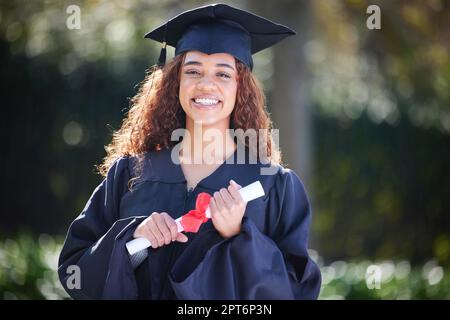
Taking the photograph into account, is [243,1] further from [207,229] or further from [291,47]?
[207,229]

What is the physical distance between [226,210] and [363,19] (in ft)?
18.1

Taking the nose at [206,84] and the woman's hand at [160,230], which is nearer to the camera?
the woman's hand at [160,230]

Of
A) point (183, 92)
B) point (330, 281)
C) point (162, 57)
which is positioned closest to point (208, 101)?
point (183, 92)

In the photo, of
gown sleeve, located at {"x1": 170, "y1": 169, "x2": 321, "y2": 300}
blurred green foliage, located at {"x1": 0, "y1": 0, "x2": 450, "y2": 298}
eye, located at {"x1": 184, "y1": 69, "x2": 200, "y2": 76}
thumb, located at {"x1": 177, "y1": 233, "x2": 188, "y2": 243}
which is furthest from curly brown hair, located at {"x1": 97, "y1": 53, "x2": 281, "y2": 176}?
blurred green foliage, located at {"x1": 0, "y1": 0, "x2": 450, "y2": 298}

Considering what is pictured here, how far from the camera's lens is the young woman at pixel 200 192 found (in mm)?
2584

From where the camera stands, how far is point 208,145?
9.46 feet

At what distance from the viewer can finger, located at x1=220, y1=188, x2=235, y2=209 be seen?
2.53 metres

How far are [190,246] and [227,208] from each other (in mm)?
254

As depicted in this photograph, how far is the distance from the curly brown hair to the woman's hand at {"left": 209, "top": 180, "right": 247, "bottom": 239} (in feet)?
1.30

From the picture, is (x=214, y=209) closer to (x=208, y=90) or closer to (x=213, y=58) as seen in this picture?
(x=208, y=90)

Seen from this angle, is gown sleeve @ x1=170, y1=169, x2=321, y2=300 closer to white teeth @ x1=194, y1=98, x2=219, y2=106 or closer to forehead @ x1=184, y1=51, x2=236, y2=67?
white teeth @ x1=194, y1=98, x2=219, y2=106

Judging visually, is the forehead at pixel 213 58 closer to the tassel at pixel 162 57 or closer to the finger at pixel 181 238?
the tassel at pixel 162 57

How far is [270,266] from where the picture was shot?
259cm

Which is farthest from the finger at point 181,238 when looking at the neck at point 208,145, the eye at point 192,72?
the eye at point 192,72
